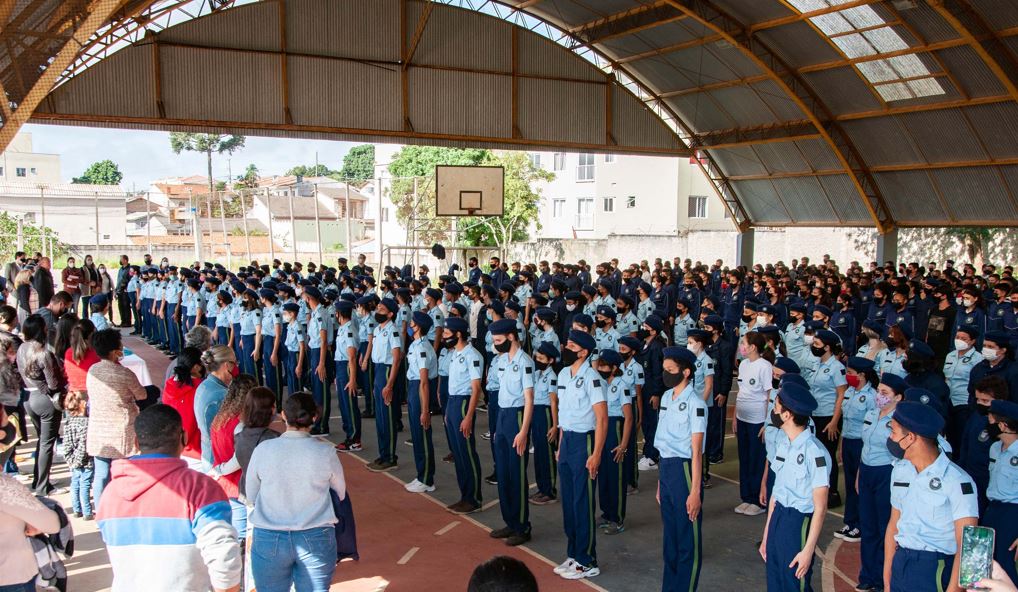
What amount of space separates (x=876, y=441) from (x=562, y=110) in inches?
605

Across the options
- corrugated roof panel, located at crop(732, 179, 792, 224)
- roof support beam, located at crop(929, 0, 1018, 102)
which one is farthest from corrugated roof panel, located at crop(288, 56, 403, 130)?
roof support beam, located at crop(929, 0, 1018, 102)

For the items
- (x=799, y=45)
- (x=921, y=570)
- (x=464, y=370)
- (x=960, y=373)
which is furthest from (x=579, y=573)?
(x=799, y=45)

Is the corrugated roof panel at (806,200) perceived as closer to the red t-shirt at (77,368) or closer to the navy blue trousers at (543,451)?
the navy blue trousers at (543,451)

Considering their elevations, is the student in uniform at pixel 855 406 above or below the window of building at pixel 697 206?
below

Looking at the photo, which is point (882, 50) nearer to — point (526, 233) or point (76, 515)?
point (76, 515)

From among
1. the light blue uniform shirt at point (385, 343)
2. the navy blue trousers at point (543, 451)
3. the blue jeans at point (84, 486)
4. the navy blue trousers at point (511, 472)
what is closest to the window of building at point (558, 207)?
the light blue uniform shirt at point (385, 343)

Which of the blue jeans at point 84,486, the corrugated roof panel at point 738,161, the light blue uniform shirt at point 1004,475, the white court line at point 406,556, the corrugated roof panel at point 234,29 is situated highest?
the corrugated roof panel at point 234,29

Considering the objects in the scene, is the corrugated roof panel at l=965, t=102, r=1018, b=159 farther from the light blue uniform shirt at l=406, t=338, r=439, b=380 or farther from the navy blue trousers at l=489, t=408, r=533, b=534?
the navy blue trousers at l=489, t=408, r=533, b=534

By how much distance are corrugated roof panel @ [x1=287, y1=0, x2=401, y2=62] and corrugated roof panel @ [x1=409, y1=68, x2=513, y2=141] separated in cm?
96

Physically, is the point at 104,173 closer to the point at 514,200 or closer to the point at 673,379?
the point at 514,200

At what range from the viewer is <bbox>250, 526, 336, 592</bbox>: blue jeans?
11.9 feet

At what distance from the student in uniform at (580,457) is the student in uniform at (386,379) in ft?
7.56

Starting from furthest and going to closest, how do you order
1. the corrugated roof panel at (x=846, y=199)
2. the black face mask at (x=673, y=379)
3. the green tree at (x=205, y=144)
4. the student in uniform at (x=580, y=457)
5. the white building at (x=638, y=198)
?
the green tree at (x=205, y=144) < the white building at (x=638, y=198) < the corrugated roof panel at (x=846, y=199) < the student in uniform at (x=580, y=457) < the black face mask at (x=673, y=379)

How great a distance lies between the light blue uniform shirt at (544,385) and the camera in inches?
244
